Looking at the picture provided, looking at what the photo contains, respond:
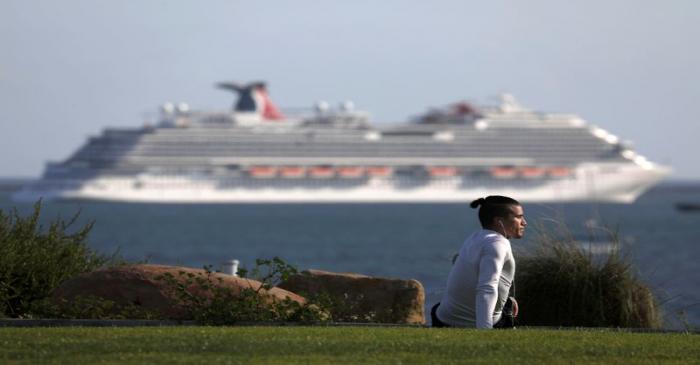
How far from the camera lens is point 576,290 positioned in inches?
417

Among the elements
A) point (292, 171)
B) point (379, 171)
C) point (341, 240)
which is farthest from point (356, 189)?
point (341, 240)

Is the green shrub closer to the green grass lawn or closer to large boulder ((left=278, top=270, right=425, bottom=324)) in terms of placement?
large boulder ((left=278, top=270, right=425, bottom=324))

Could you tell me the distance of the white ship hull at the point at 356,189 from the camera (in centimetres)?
8669

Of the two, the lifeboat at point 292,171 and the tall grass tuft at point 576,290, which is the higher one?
the lifeboat at point 292,171

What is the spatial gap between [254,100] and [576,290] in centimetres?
8465

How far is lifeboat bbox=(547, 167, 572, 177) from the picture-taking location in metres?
93.8

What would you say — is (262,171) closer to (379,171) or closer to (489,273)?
(379,171)

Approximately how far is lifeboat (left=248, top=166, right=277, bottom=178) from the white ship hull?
389 mm

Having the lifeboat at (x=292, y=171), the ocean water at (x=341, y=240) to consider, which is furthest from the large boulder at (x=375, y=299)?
the lifeboat at (x=292, y=171)

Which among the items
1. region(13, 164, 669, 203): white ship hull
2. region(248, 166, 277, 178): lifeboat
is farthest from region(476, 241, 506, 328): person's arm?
region(248, 166, 277, 178): lifeboat

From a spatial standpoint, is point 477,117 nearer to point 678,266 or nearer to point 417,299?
point 678,266

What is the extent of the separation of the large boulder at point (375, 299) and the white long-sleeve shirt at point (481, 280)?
1.91 metres

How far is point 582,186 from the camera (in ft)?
309

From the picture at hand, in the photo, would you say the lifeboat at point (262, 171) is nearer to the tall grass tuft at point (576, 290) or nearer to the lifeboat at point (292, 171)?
the lifeboat at point (292, 171)
